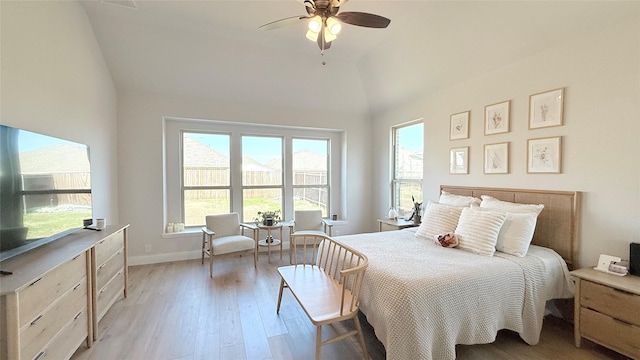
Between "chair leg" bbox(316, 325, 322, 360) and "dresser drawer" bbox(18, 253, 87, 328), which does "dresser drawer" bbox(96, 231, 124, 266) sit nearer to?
"dresser drawer" bbox(18, 253, 87, 328)

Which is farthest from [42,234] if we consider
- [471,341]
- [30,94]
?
[471,341]

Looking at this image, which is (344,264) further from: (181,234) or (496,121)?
(181,234)

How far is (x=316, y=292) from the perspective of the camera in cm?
205

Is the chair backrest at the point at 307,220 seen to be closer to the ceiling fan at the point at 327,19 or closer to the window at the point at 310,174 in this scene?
the window at the point at 310,174

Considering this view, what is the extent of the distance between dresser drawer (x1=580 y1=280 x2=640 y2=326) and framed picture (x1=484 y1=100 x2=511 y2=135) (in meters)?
1.66

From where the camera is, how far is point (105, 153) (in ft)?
11.4

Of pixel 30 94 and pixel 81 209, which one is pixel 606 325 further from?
pixel 30 94

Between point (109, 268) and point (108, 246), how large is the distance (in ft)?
0.73

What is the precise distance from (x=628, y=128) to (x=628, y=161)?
0.86 ft

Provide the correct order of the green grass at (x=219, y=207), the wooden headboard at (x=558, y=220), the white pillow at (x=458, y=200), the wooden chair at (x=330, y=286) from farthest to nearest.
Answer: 1. the green grass at (x=219, y=207)
2. the white pillow at (x=458, y=200)
3. the wooden headboard at (x=558, y=220)
4. the wooden chair at (x=330, y=286)

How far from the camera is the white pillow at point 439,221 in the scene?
2.80m

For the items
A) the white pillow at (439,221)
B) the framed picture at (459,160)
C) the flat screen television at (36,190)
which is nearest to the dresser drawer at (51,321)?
the flat screen television at (36,190)

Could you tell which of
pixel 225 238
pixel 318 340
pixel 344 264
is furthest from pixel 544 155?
pixel 225 238

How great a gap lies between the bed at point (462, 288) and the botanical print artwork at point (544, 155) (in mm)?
236
